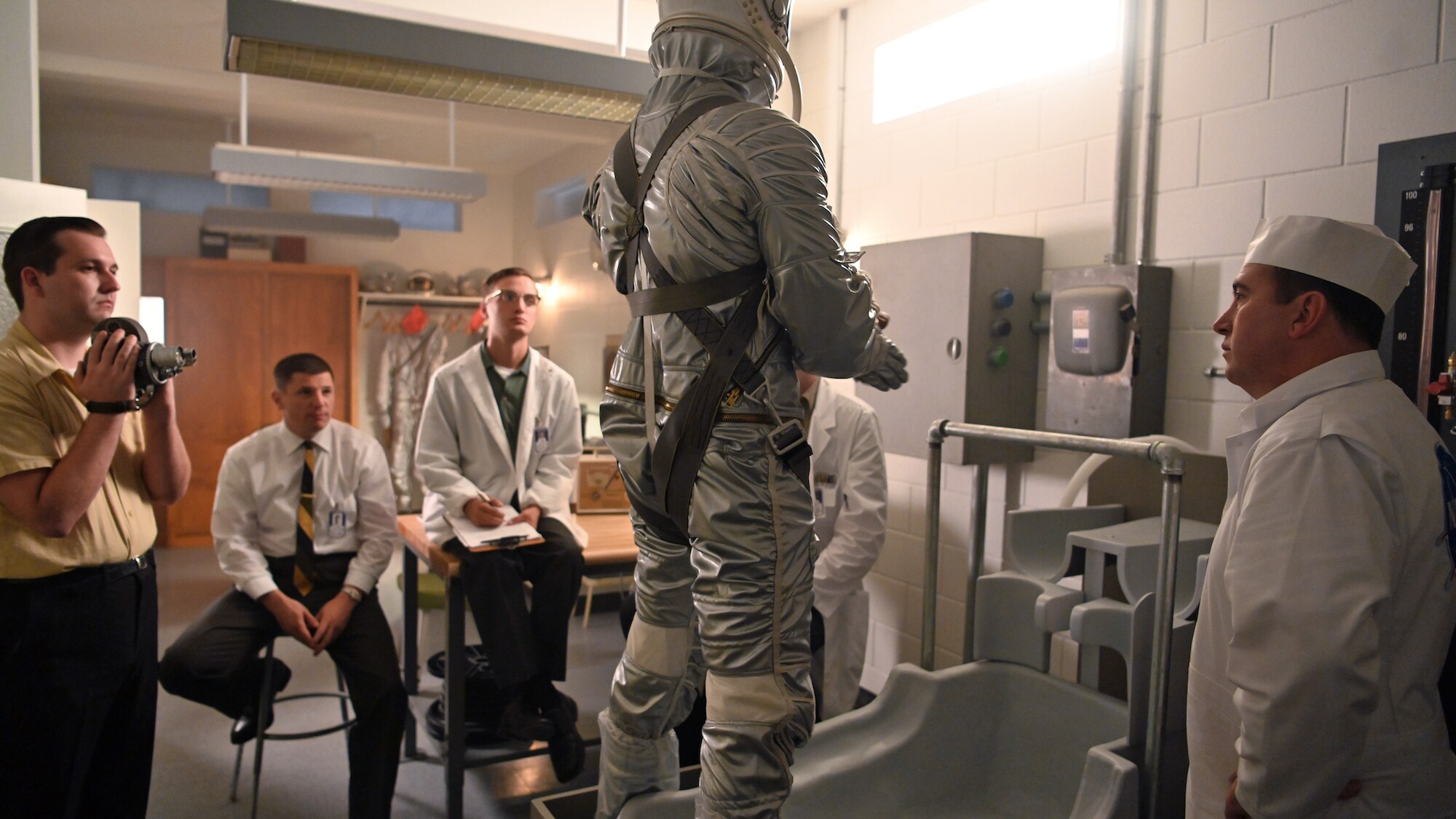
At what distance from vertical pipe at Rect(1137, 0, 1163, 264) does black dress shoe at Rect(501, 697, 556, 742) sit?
2.53 metres

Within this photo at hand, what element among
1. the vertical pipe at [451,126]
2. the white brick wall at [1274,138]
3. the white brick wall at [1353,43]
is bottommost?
the white brick wall at [1274,138]

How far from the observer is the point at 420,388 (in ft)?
27.7

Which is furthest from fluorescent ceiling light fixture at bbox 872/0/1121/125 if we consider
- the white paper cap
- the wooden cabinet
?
the wooden cabinet

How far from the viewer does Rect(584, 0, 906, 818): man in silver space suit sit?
145cm

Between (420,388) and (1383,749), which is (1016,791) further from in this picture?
(420,388)

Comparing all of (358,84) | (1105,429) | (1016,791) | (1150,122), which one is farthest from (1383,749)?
(358,84)

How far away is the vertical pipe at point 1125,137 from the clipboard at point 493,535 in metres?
2.17

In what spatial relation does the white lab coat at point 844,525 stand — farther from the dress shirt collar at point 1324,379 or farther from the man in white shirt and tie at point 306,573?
the dress shirt collar at point 1324,379

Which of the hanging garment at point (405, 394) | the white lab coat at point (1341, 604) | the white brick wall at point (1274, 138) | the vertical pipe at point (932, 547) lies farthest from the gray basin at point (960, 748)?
the hanging garment at point (405, 394)

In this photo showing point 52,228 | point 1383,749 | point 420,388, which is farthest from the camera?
point 420,388

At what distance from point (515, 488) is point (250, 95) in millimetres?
4677

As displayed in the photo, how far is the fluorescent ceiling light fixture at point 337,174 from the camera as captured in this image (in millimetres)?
4852

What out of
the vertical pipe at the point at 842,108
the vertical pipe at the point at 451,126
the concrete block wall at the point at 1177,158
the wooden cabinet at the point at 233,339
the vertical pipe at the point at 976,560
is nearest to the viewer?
the concrete block wall at the point at 1177,158

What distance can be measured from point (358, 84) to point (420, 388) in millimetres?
5747
